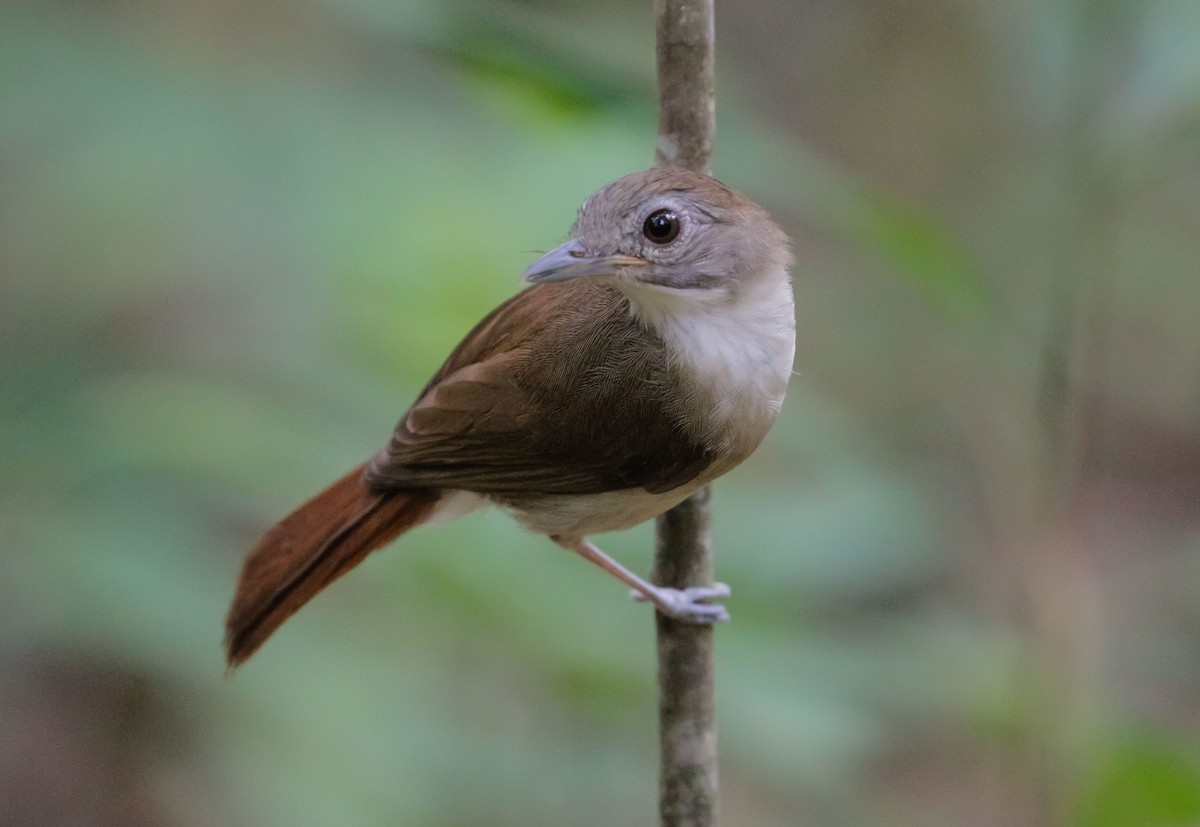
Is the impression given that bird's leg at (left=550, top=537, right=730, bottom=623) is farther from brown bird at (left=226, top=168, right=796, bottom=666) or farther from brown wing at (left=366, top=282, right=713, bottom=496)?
brown wing at (left=366, top=282, right=713, bottom=496)

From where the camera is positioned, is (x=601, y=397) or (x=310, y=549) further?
(x=310, y=549)

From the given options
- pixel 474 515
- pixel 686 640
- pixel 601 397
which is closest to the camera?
pixel 686 640

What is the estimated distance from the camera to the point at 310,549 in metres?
2.89

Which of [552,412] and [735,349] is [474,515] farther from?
[735,349]

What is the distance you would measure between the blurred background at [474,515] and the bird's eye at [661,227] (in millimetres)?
150

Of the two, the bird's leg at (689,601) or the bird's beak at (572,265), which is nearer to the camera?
the bird's beak at (572,265)

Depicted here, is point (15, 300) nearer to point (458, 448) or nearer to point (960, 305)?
point (458, 448)

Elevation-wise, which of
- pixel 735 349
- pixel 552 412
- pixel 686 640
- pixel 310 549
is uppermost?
pixel 735 349

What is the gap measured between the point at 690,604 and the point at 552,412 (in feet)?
1.61

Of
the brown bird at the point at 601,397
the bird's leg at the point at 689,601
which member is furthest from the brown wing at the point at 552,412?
the bird's leg at the point at 689,601

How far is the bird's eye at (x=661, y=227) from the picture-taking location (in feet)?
7.93

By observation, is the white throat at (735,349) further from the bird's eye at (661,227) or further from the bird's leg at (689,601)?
the bird's leg at (689,601)

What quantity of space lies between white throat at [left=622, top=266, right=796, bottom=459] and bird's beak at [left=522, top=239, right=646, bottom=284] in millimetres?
138

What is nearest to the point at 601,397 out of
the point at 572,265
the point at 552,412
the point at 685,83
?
the point at 552,412
